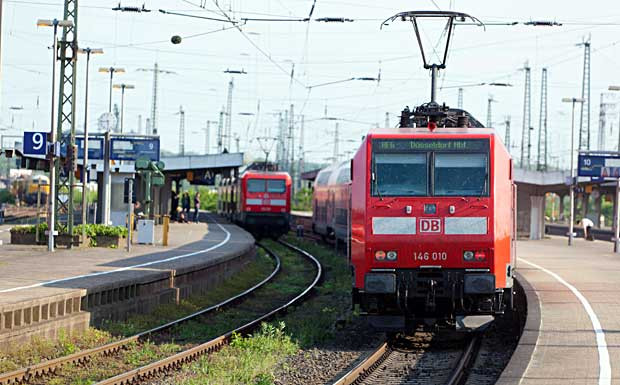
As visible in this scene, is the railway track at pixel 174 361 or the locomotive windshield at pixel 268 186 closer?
the railway track at pixel 174 361

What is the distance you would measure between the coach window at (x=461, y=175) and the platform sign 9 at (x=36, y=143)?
538 inches

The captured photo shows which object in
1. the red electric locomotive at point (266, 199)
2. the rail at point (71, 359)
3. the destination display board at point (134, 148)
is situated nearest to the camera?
the rail at point (71, 359)

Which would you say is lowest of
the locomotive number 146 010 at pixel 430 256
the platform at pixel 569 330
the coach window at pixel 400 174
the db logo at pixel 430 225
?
the platform at pixel 569 330

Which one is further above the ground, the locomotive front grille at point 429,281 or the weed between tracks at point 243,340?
the locomotive front grille at point 429,281

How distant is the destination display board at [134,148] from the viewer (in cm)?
4109

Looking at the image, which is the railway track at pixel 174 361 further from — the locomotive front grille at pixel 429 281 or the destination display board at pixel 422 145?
the destination display board at pixel 422 145

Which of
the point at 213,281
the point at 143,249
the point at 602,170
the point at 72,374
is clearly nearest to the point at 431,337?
the point at 72,374

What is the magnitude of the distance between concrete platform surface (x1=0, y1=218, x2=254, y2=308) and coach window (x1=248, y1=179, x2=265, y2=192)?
9166mm

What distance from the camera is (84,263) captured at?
902 inches

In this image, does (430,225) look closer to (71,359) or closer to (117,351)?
(117,351)

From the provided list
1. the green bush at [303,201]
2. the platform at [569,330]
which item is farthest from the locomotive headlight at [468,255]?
the green bush at [303,201]

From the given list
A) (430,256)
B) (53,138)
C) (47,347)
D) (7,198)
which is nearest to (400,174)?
(430,256)

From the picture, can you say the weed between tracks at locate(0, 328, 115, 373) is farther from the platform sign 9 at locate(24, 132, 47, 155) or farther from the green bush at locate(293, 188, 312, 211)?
the green bush at locate(293, 188, 312, 211)

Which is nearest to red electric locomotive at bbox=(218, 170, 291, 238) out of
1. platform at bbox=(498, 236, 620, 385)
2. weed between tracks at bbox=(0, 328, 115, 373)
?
platform at bbox=(498, 236, 620, 385)
